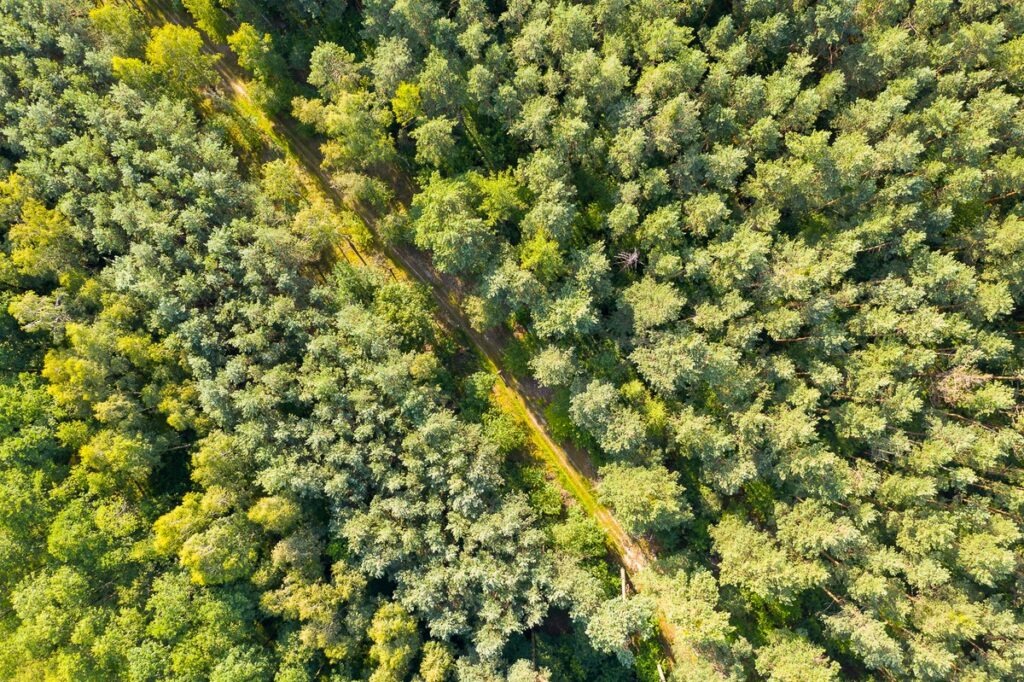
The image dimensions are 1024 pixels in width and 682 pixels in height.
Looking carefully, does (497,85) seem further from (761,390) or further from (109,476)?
(109,476)

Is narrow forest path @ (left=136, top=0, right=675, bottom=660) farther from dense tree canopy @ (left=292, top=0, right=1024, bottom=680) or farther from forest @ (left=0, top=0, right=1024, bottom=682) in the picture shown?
dense tree canopy @ (left=292, top=0, right=1024, bottom=680)

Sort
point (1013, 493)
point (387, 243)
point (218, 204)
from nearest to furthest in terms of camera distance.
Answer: point (1013, 493), point (218, 204), point (387, 243)

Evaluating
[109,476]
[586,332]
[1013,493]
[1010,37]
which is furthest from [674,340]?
[109,476]

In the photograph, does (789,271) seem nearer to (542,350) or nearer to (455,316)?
(542,350)

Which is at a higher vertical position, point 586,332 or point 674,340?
point 586,332

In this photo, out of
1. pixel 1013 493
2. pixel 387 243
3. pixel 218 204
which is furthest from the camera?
pixel 387 243

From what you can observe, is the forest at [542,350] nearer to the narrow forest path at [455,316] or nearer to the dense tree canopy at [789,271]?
the dense tree canopy at [789,271]

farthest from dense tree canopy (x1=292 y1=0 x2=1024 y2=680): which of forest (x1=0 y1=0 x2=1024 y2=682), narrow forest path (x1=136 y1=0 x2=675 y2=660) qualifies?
narrow forest path (x1=136 y1=0 x2=675 y2=660)
